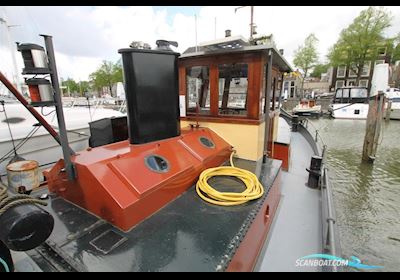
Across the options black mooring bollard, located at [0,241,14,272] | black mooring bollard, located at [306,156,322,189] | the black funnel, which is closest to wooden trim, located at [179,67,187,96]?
the black funnel

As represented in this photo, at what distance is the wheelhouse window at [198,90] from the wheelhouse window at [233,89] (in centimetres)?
28

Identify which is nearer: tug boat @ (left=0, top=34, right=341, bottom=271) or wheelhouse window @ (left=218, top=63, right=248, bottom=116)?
tug boat @ (left=0, top=34, right=341, bottom=271)

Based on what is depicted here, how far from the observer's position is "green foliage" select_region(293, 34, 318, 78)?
1124 inches

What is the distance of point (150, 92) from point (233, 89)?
165 cm

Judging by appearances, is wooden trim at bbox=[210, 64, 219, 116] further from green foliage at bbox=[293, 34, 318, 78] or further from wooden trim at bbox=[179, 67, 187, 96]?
green foliage at bbox=[293, 34, 318, 78]

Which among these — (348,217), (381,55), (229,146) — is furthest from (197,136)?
(381,55)

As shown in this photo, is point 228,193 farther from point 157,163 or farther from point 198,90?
point 198,90

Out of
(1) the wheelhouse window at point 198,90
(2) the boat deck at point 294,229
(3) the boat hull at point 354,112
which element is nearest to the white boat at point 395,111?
(3) the boat hull at point 354,112

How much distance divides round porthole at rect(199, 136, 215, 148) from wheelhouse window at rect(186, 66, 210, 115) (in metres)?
0.63

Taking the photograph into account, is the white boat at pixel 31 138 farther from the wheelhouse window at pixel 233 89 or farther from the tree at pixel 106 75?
the tree at pixel 106 75

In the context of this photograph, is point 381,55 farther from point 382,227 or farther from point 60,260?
point 60,260

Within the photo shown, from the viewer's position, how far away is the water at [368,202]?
4.00 metres

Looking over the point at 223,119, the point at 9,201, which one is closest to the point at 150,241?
the point at 9,201

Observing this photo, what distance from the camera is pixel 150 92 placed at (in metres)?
2.57
